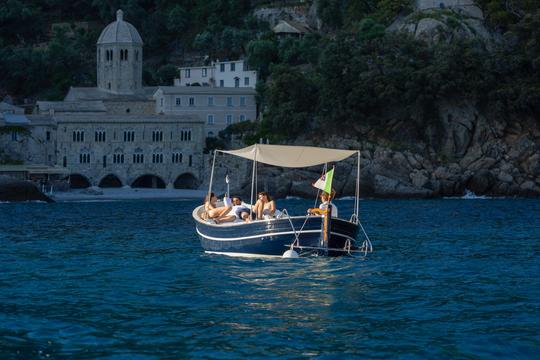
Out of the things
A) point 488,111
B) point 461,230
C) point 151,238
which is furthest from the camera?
point 488,111

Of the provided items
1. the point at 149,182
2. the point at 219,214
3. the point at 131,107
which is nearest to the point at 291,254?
the point at 219,214

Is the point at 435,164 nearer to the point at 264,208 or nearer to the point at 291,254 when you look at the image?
the point at 264,208

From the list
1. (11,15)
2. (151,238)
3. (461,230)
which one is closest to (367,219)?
(461,230)

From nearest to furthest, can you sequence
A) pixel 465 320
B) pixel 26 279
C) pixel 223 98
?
pixel 465 320, pixel 26 279, pixel 223 98

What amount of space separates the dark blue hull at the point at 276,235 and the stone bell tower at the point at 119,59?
215 feet

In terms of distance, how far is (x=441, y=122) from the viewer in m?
98.8

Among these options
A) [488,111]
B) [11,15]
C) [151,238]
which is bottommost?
[151,238]

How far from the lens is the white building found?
111444 mm

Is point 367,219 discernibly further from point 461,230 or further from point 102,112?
point 102,112

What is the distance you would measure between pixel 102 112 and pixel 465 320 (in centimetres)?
7253

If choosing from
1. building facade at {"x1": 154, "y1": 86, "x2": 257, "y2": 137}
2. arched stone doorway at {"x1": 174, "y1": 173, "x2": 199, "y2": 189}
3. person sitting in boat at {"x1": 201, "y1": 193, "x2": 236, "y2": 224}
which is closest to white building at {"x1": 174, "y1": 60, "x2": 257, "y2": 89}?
building facade at {"x1": 154, "y1": 86, "x2": 257, "y2": 137}

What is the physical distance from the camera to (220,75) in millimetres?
113250

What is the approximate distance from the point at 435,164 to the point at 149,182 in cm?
2400

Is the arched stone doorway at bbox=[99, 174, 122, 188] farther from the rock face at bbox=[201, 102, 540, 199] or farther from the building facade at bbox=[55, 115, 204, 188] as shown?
the rock face at bbox=[201, 102, 540, 199]
